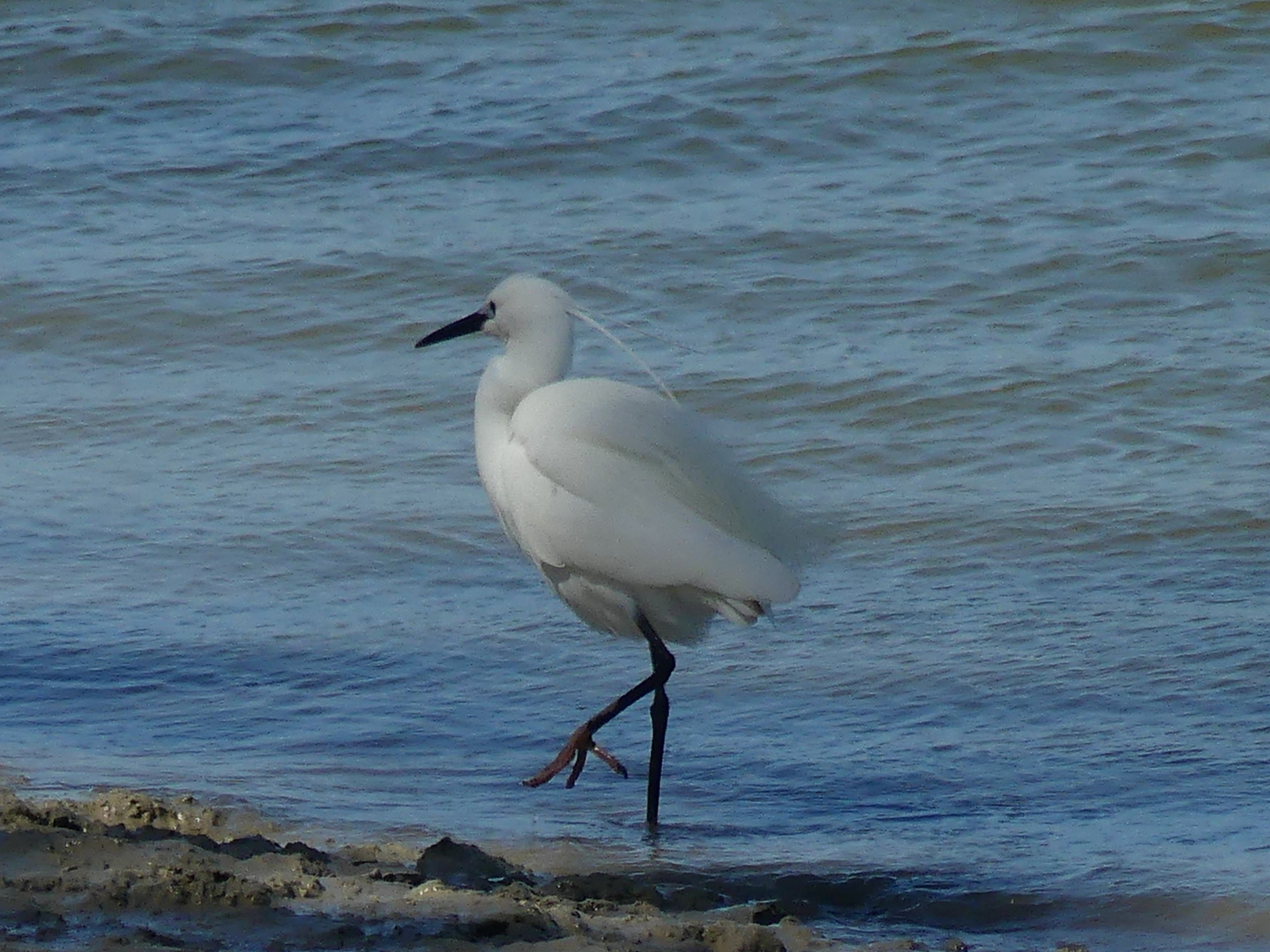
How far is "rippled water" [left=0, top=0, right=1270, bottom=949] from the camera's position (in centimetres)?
439

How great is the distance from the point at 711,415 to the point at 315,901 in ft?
12.4

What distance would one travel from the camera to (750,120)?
384 inches

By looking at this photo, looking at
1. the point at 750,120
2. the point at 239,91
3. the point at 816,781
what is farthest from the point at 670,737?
the point at 239,91

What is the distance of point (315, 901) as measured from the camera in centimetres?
335

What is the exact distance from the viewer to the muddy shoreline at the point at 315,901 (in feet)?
10.3

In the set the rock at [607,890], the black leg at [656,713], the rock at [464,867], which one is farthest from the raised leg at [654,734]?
the rock at [464,867]

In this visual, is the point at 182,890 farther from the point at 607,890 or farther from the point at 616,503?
the point at 616,503

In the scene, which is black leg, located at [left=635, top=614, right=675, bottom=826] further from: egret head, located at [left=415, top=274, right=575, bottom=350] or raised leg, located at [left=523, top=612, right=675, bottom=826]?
egret head, located at [left=415, top=274, right=575, bottom=350]

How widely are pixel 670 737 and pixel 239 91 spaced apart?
24.1 ft

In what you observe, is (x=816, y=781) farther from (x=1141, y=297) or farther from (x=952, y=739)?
(x=1141, y=297)

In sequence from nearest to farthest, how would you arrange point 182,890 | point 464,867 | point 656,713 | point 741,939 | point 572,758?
point 741,939 < point 182,890 < point 464,867 < point 572,758 < point 656,713

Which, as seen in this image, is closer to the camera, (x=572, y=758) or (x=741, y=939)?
(x=741, y=939)

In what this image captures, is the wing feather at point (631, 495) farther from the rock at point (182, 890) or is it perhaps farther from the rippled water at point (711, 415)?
the rock at point (182, 890)

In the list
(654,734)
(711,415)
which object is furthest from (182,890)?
(711,415)
